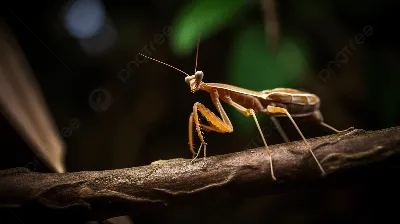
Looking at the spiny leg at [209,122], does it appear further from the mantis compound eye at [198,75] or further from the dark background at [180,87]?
the dark background at [180,87]

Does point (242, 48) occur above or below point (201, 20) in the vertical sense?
below

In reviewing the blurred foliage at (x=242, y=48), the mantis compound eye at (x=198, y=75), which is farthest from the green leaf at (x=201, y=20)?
the mantis compound eye at (x=198, y=75)

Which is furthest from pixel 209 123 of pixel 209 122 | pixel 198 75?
pixel 198 75

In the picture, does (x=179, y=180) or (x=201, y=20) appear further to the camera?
(x=201, y=20)

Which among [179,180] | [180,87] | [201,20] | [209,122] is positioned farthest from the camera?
[180,87]

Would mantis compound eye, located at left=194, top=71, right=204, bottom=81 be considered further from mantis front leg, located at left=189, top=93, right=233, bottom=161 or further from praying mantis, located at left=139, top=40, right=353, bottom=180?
mantis front leg, located at left=189, top=93, right=233, bottom=161

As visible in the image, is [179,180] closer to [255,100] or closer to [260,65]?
[255,100]

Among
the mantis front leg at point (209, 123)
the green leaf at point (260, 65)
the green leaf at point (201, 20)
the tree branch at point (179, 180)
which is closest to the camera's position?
the tree branch at point (179, 180)
